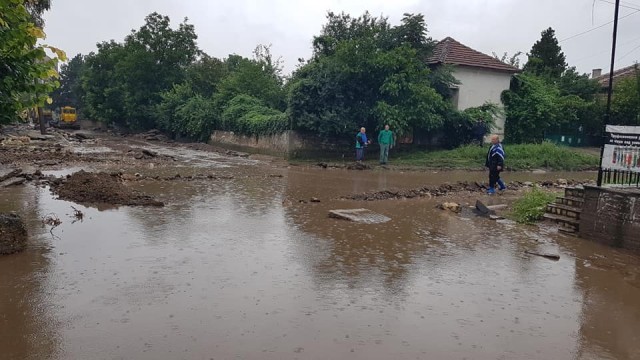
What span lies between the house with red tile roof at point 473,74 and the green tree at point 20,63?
2345cm

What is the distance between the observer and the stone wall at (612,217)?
877cm

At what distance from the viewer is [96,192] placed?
490 inches

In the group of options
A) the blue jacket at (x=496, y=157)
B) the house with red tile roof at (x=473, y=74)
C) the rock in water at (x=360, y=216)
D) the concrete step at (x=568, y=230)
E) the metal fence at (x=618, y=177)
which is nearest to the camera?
the metal fence at (x=618, y=177)

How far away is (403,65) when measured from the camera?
80.7 feet

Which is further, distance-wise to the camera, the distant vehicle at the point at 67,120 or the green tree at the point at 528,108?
the distant vehicle at the point at 67,120

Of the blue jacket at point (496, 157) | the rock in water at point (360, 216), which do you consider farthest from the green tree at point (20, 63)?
the blue jacket at point (496, 157)

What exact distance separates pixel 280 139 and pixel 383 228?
58.2ft

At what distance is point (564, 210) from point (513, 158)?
16410 millimetres

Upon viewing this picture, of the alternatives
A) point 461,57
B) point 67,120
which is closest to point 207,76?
point 461,57

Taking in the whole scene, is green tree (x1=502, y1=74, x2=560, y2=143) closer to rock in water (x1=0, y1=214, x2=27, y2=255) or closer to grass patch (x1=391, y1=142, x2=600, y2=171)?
grass patch (x1=391, y1=142, x2=600, y2=171)

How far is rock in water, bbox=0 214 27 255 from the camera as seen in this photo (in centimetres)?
759

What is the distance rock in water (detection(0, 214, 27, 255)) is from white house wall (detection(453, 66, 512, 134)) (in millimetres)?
25082

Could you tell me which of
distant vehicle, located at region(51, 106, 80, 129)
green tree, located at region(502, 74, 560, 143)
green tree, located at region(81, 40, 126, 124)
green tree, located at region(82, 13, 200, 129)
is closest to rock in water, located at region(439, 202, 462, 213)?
green tree, located at region(502, 74, 560, 143)

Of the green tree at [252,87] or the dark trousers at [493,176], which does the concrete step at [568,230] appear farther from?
the green tree at [252,87]
